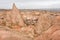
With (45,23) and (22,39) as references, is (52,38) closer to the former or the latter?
(22,39)

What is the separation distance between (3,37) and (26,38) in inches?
39.9

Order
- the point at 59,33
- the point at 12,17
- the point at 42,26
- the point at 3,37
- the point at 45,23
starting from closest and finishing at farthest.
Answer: the point at 3,37
the point at 59,33
the point at 42,26
the point at 45,23
the point at 12,17

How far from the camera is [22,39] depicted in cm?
884

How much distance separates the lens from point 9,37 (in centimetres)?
867

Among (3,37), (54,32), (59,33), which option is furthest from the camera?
(54,32)

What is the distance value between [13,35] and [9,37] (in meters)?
0.23

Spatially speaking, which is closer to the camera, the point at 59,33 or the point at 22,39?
the point at 22,39

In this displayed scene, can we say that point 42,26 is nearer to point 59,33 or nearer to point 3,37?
point 59,33

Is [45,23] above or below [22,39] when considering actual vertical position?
below

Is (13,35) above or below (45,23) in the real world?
above

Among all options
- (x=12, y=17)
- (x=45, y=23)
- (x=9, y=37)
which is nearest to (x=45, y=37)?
(x=9, y=37)

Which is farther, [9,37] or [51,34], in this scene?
[51,34]

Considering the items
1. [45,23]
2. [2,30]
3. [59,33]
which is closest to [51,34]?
[59,33]

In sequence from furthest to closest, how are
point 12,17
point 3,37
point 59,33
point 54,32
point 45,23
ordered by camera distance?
point 12,17, point 45,23, point 54,32, point 59,33, point 3,37
